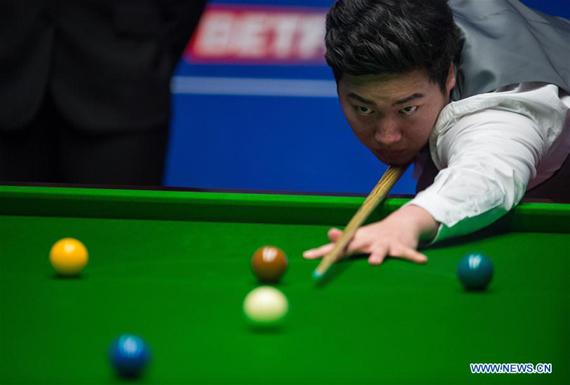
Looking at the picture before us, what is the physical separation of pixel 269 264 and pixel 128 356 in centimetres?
53

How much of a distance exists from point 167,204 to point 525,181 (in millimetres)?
986

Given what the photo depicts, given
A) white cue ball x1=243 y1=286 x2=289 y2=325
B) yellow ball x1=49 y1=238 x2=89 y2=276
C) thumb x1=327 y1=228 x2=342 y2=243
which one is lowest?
white cue ball x1=243 y1=286 x2=289 y2=325

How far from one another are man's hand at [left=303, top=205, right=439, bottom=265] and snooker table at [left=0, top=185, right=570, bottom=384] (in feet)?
0.09

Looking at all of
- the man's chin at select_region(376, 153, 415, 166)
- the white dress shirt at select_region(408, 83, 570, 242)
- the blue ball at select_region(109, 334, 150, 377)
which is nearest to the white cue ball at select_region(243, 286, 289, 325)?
the blue ball at select_region(109, 334, 150, 377)

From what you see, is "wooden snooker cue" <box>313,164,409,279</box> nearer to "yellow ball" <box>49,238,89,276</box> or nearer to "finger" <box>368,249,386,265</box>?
"finger" <box>368,249,386,265</box>

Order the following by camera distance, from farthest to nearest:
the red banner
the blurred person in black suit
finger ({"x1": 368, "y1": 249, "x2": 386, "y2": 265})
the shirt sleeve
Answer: the red banner < the blurred person in black suit < the shirt sleeve < finger ({"x1": 368, "y1": 249, "x2": 386, "y2": 265})

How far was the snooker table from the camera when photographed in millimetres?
1224

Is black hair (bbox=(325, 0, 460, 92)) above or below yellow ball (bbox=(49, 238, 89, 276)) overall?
above

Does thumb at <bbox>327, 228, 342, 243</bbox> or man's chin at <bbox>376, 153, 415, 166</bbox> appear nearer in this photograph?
thumb at <bbox>327, 228, 342, 243</bbox>

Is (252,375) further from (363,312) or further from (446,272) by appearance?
(446,272)

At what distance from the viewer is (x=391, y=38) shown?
2334mm

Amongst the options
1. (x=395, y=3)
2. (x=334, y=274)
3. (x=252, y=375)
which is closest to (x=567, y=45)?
(x=395, y=3)

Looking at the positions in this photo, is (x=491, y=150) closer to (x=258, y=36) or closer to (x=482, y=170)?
(x=482, y=170)

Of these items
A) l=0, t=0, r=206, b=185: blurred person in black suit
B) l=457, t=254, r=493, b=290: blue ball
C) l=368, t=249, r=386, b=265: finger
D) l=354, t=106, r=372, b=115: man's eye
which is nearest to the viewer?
l=457, t=254, r=493, b=290: blue ball
